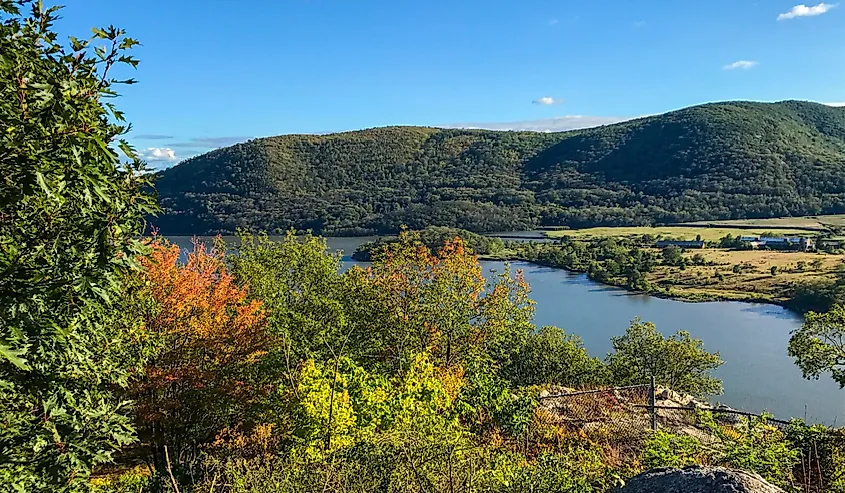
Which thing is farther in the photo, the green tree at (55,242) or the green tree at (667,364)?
the green tree at (667,364)

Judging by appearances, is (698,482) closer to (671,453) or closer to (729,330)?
(671,453)

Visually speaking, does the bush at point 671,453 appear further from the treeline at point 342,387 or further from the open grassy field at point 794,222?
the open grassy field at point 794,222

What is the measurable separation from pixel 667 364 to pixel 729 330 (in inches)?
762

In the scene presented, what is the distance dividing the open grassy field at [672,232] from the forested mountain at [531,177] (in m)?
7.87

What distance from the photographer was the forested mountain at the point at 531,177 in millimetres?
108250

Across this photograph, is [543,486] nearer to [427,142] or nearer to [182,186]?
[182,186]

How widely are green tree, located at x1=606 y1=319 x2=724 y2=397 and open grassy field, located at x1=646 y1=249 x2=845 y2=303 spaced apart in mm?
29875

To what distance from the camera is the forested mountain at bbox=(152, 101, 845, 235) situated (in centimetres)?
10825

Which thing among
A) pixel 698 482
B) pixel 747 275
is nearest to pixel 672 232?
pixel 747 275

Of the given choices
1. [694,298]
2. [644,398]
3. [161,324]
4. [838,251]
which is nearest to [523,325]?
[644,398]

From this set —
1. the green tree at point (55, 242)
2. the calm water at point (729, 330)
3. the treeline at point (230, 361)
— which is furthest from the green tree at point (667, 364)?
the green tree at point (55, 242)

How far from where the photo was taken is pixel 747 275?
2576 inches

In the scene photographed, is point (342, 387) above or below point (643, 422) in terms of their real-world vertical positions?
above

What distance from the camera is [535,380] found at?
31484 millimetres
